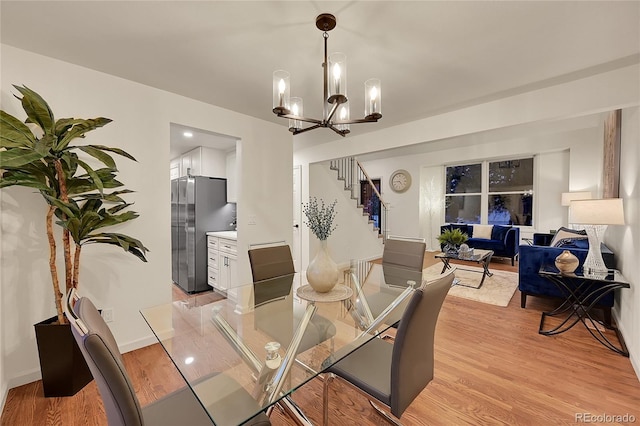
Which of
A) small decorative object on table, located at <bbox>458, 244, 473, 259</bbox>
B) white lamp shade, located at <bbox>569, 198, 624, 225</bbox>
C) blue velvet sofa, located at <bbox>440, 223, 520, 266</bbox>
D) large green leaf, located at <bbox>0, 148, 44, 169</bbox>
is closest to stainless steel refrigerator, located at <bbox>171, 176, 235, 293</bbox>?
large green leaf, located at <bbox>0, 148, 44, 169</bbox>

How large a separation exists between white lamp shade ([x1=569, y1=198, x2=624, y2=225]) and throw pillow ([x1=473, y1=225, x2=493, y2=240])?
3.61 metres

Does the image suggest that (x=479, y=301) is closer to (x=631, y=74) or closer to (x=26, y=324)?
(x=631, y=74)

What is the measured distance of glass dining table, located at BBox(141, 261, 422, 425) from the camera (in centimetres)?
109

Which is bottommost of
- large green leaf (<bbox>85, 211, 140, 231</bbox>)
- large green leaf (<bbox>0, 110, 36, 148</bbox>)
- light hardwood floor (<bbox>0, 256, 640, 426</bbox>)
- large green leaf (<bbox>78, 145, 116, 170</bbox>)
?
light hardwood floor (<bbox>0, 256, 640, 426</bbox>)

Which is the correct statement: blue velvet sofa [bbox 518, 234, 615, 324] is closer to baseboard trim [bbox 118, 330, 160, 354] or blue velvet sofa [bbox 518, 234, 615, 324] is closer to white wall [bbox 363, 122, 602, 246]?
white wall [bbox 363, 122, 602, 246]

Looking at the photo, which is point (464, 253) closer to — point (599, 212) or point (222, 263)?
point (599, 212)

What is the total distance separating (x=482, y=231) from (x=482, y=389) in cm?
514

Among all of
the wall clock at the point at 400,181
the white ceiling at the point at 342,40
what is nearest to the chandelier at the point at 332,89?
the white ceiling at the point at 342,40

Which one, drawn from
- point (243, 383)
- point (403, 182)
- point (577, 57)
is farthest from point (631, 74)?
point (403, 182)

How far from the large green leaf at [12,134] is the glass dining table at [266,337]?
4.00 ft

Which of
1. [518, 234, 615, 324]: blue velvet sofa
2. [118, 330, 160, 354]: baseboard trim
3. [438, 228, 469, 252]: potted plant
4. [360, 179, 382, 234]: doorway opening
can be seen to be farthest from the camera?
[360, 179, 382, 234]: doorway opening

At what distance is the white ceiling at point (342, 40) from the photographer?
155 centimetres

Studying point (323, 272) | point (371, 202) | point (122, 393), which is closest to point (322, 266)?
point (323, 272)

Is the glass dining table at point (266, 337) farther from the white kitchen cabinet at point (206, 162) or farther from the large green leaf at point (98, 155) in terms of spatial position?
the white kitchen cabinet at point (206, 162)
